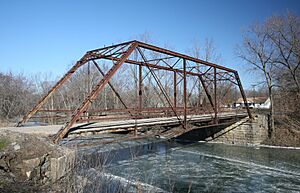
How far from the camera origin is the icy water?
10.4 meters

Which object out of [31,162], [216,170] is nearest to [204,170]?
[216,170]

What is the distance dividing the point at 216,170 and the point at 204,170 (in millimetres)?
735

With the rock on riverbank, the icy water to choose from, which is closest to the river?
the icy water

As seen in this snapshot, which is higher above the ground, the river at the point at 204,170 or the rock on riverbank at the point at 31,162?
the rock on riverbank at the point at 31,162

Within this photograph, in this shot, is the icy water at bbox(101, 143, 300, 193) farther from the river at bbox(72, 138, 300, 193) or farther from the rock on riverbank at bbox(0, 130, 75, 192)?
the rock on riverbank at bbox(0, 130, 75, 192)

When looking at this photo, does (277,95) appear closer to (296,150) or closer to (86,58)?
(296,150)

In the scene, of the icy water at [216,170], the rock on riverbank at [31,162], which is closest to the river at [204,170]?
the icy water at [216,170]

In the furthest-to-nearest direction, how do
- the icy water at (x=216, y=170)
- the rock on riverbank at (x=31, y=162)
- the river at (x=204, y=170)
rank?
1. the icy water at (x=216, y=170)
2. the river at (x=204, y=170)
3. the rock on riverbank at (x=31, y=162)

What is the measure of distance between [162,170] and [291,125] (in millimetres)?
16810

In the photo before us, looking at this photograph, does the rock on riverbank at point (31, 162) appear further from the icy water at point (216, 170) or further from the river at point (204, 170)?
the icy water at point (216, 170)

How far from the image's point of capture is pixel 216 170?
43.3 feet

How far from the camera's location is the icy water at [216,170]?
410 inches

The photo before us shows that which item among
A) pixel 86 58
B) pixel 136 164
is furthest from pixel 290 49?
pixel 86 58

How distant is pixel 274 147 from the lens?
20688 mm
